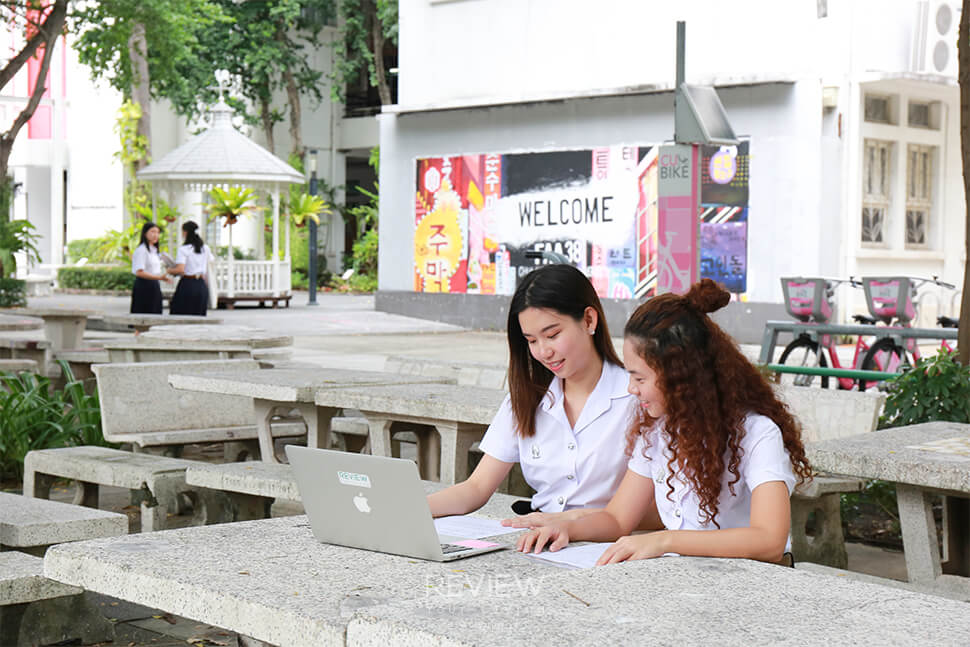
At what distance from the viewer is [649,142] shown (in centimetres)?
2083

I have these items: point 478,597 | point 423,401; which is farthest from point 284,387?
point 478,597

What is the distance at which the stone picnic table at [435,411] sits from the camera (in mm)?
6305

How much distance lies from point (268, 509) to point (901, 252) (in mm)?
15131

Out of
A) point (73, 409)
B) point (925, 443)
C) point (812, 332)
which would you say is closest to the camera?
point (925, 443)

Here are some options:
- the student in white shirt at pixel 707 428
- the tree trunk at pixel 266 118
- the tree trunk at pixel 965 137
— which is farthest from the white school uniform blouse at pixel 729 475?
the tree trunk at pixel 266 118

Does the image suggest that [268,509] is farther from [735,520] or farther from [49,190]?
[49,190]

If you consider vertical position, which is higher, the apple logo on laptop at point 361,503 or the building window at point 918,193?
the building window at point 918,193

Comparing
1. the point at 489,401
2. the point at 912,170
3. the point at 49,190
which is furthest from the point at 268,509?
the point at 49,190

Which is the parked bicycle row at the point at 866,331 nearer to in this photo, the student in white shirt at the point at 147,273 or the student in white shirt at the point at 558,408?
the student in white shirt at the point at 558,408

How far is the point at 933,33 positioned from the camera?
1938 cm

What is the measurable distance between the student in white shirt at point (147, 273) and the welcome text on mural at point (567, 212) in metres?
7.35

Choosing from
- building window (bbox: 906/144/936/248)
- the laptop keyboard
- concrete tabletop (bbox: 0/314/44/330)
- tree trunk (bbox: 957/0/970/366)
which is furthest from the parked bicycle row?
building window (bbox: 906/144/936/248)

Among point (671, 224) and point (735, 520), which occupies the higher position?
point (671, 224)

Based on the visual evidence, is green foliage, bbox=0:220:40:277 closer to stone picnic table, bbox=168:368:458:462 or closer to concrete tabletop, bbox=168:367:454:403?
concrete tabletop, bbox=168:367:454:403
